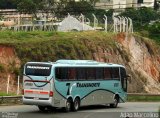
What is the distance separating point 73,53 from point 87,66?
19.4 metres

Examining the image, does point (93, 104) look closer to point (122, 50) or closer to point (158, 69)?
point (122, 50)

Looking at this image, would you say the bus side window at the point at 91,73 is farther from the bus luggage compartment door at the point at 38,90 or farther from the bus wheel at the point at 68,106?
the bus luggage compartment door at the point at 38,90

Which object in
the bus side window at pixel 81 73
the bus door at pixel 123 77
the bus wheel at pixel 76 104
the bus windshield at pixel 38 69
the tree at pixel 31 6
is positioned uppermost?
the tree at pixel 31 6

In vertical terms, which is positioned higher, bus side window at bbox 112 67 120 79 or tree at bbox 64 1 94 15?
tree at bbox 64 1 94 15

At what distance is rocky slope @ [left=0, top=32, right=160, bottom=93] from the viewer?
46.3m

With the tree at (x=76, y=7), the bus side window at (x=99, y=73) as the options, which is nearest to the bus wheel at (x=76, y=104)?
the bus side window at (x=99, y=73)

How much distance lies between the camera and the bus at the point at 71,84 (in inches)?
1104

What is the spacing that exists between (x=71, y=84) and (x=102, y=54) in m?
25.6

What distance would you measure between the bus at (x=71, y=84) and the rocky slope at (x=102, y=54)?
12.1 m

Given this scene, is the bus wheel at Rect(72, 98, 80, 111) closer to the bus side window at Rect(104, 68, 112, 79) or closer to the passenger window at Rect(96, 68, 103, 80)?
the passenger window at Rect(96, 68, 103, 80)

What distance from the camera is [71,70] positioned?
97.4ft

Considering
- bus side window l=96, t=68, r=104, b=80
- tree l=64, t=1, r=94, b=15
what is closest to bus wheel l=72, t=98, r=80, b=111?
bus side window l=96, t=68, r=104, b=80

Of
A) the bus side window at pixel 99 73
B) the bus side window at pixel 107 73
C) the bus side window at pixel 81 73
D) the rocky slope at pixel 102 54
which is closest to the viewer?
the bus side window at pixel 81 73

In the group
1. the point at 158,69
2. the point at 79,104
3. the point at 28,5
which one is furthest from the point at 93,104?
the point at 28,5
